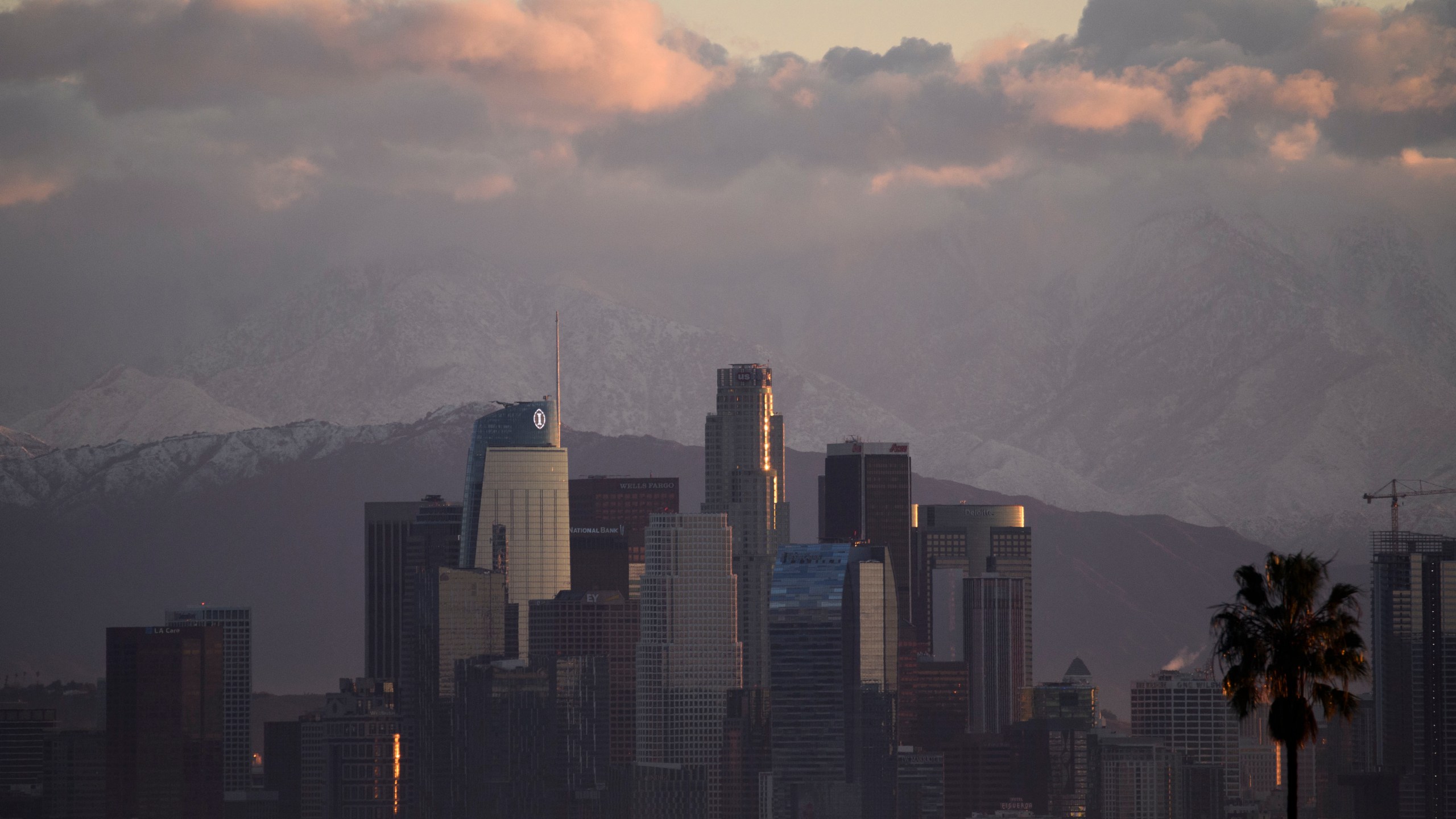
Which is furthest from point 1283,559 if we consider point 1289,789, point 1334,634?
point 1289,789

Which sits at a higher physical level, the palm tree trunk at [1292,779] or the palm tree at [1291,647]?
the palm tree at [1291,647]

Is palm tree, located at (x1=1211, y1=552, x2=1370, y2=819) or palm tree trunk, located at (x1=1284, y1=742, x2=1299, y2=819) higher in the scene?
palm tree, located at (x1=1211, y1=552, x2=1370, y2=819)

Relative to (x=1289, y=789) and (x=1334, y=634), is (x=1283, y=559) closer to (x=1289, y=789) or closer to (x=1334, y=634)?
(x=1334, y=634)

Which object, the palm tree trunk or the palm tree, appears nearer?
the palm tree

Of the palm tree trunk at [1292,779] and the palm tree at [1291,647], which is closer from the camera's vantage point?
the palm tree at [1291,647]

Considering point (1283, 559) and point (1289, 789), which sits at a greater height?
point (1283, 559)

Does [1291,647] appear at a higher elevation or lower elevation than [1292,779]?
higher

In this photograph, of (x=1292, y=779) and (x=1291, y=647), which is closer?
(x=1291, y=647)
